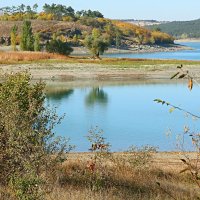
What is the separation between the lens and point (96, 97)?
37062 mm

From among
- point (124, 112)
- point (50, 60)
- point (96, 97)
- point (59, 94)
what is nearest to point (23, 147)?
point (124, 112)

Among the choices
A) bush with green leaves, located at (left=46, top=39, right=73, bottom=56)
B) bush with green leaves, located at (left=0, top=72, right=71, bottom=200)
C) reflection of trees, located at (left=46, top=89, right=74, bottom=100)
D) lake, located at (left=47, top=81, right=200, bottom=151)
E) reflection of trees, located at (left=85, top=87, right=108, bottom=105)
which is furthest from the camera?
bush with green leaves, located at (left=46, top=39, right=73, bottom=56)

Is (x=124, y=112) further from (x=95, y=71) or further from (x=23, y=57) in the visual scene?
(x=23, y=57)

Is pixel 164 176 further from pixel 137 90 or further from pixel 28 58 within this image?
pixel 28 58

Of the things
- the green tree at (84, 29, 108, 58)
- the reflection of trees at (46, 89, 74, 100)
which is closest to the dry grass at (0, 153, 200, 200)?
the reflection of trees at (46, 89, 74, 100)

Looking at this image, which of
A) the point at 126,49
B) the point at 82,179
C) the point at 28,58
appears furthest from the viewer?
the point at 126,49

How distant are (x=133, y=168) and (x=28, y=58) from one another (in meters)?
54.9

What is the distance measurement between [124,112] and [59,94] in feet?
31.0

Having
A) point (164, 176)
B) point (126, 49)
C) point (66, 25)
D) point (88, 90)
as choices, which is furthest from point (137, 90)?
point (66, 25)

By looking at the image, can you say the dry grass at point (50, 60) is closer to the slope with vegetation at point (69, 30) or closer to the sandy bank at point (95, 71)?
the sandy bank at point (95, 71)

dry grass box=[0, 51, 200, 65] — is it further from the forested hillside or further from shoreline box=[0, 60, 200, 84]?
the forested hillside

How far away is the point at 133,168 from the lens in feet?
36.6

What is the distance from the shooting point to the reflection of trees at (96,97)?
34619mm

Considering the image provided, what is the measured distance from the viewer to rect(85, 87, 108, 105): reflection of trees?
3462cm
